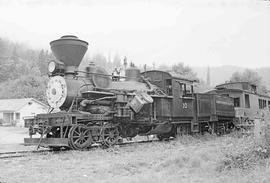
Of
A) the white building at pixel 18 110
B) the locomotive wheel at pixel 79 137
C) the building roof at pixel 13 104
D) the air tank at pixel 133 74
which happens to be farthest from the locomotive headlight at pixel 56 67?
the building roof at pixel 13 104

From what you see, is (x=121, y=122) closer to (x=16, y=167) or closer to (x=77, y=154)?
(x=77, y=154)

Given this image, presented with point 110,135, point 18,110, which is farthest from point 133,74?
point 18,110

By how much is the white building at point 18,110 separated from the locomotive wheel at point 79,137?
32.8 m

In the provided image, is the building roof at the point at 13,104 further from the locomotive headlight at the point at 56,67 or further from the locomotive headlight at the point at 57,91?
the locomotive headlight at the point at 56,67

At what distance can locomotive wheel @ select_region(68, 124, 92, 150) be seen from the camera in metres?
9.59

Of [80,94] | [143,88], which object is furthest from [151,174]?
[143,88]

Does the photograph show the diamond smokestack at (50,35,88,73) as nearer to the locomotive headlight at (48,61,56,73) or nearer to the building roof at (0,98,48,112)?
the locomotive headlight at (48,61,56,73)

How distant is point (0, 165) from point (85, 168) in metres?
2.02

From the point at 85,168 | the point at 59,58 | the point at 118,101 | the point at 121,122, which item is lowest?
the point at 85,168

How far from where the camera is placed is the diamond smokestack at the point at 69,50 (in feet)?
34.4

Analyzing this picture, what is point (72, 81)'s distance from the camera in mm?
10625

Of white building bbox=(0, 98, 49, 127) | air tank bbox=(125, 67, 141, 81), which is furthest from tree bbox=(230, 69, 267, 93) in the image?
air tank bbox=(125, 67, 141, 81)

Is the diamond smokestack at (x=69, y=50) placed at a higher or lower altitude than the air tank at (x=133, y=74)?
higher

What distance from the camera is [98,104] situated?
36.0 ft
